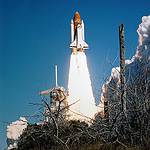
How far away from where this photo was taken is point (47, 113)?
14.2 m

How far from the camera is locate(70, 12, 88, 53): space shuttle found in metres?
56.4

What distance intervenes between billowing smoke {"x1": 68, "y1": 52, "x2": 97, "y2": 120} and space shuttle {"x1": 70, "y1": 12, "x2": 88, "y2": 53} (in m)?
0.85

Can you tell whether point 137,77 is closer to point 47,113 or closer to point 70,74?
point 47,113

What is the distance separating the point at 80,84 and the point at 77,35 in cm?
643

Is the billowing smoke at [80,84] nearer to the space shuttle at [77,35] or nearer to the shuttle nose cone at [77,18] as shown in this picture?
the space shuttle at [77,35]

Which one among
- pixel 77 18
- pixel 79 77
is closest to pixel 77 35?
pixel 77 18

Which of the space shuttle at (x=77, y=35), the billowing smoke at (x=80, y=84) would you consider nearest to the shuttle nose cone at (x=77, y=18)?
the space shuttle at (x=77, y=35)

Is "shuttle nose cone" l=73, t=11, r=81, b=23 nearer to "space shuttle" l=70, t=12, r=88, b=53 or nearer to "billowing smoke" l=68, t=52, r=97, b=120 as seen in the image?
"space shuttle" l=70, t=12, r=88, b=53

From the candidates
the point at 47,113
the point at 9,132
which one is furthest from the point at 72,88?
the point at 47,113

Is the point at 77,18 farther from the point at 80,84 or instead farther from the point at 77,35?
the point at 80,84

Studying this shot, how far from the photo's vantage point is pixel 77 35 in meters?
57.3

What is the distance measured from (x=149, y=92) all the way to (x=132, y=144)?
1.39 metres

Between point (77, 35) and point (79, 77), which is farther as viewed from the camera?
point (77, 35)

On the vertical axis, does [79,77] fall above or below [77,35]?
below
